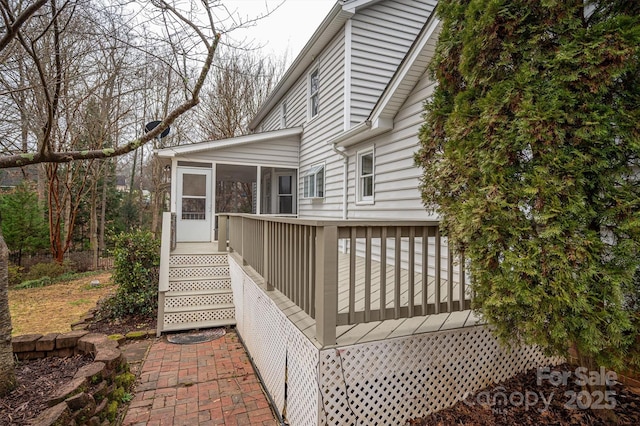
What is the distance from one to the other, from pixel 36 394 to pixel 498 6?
4604 millimetres

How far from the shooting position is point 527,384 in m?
2.87

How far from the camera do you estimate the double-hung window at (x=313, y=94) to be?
8.88 meters

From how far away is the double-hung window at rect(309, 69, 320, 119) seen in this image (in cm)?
888

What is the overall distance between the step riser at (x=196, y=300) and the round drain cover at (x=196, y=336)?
539 mm

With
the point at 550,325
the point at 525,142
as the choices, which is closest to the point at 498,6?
the point at 525,142

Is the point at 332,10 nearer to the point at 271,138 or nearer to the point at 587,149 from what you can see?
the point at 271,138

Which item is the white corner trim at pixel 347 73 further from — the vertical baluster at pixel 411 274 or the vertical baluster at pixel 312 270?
the vertical baluster at pixel 312 270

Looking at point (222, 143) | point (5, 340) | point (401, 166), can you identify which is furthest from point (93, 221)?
point (401, 166)

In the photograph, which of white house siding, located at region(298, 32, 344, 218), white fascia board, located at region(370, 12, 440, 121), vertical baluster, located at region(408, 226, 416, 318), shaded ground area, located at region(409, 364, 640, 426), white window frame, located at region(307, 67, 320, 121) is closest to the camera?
shaded ground area, located at region(409, 364, 640, 426)

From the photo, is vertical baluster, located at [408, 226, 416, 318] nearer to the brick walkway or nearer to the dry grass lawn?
the brick walkway

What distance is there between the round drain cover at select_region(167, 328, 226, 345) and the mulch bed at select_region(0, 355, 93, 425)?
1.86 metres

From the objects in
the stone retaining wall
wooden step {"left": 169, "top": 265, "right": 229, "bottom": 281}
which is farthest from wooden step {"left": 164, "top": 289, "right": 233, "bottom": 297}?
the stone retaining wall

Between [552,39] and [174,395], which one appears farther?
[174,395]

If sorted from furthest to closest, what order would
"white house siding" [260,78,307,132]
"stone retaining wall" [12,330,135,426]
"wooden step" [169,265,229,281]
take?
1. "white house siding" [260,78,307,132]
2. "wooden step" [169,265,229,281]
3. "stone retaining wall" [12,330,135,426]
